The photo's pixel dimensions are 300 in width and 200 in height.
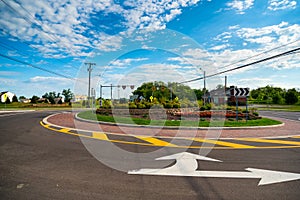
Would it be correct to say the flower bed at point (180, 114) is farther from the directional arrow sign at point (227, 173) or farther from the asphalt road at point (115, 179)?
the directional arrow sign at point (227, 173)

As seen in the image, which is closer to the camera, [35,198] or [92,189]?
[35,198]

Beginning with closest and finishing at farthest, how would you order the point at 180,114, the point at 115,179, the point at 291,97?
1. the point at 115,179
2. the point at 180,114
3. the point at 291,97

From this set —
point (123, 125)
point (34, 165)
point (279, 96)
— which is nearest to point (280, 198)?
point (34, 165)

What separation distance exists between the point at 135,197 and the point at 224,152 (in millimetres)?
→ 3834

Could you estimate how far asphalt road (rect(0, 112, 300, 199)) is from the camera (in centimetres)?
319

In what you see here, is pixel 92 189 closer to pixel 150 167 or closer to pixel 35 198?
pixel 35 198

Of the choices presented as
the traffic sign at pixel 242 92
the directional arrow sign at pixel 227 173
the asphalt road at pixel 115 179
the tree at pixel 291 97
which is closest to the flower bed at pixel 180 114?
the traffic sign at pixel 242 92

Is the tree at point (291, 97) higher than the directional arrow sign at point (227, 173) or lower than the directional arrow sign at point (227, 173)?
higher

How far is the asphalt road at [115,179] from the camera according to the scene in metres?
3.19

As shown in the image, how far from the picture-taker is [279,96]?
184 ft

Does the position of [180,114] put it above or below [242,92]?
below

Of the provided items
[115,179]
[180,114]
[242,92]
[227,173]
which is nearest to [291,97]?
[242,92]

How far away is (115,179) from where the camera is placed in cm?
379

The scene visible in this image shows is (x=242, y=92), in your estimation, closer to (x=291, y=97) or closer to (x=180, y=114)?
(x=180, y=114)
